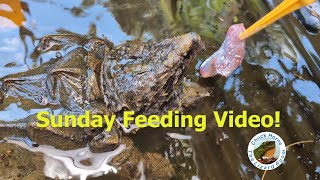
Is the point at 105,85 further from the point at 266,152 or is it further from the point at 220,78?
the point at 266,152

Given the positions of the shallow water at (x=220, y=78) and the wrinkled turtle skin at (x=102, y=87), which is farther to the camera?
the shallow water at (x=220, y=78)

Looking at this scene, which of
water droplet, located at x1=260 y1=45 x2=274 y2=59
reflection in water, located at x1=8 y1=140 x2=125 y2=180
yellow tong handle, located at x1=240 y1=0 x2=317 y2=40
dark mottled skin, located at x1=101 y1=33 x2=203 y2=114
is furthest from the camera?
water droplet, located at x1=260 y1=45 x2=274 y2=59

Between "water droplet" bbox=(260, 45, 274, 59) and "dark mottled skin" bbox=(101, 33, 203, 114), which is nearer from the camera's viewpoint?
"dark mottled skin" bbox=(101, 33, 203, 114)

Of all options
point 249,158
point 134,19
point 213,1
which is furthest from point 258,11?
point 249,158

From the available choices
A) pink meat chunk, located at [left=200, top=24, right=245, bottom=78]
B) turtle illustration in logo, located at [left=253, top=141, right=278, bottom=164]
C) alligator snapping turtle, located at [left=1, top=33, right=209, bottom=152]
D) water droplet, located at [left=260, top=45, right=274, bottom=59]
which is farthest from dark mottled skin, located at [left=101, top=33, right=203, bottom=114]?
water droplet, located at [left=260, top=45, right=274, bottom=59]

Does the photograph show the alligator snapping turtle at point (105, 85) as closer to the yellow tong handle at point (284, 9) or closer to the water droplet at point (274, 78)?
the yellow tong handle at point (284, 9)

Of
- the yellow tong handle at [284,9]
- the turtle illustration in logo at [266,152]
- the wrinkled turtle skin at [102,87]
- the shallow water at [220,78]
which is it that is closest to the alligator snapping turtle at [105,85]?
the wrinkled turtle skin at [102,87]

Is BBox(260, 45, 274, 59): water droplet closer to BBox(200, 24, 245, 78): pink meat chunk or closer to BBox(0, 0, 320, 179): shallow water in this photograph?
BBox(0, 0, 320, 179): shallow water

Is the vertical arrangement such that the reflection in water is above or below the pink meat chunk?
below

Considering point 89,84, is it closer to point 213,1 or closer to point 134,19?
point 134,19
